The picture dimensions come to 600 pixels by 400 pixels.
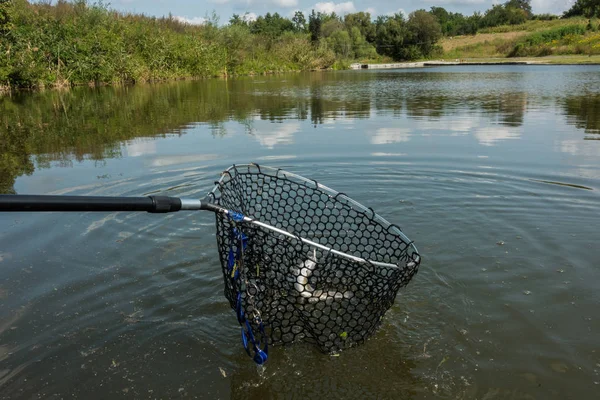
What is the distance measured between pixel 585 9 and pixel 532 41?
792 inches

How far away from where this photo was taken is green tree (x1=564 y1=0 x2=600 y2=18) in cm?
7356

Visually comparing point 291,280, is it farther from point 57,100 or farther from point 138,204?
point 57,100

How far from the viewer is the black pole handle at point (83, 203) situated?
2000 mm

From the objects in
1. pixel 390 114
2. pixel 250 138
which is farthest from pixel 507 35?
pixel 250 138

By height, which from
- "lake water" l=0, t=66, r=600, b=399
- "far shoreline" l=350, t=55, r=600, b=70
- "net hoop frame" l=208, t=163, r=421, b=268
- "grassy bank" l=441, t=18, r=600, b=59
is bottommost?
"lake water" l=0, t=66, r=600, b=399

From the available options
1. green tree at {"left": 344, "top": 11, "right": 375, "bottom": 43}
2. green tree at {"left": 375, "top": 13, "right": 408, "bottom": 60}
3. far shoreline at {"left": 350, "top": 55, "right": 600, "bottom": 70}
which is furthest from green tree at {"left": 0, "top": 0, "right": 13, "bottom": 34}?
green tree at {"left": 344, "top": 11, "right": 375, "bottom": 43}

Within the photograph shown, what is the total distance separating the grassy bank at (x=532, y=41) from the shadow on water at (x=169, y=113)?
4566 centimetres

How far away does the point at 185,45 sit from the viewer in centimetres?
3494

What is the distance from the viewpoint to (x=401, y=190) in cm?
644

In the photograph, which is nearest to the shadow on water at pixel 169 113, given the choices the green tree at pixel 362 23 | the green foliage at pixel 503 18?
the green tree at pixel 362 23

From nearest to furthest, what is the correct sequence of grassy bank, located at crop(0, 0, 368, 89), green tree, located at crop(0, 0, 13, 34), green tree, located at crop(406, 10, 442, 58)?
green tree, located at crop(0, 0, 13, 34), grassy bank, located at crop(0, 0, 368, 89), green tree, located at crop(406, 10, 442, 58)

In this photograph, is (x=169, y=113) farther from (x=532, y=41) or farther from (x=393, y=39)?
(x=393, y=39)

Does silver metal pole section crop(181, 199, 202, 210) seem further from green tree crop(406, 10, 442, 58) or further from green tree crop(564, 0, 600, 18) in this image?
green tree crop(564, 0, 600, 18)

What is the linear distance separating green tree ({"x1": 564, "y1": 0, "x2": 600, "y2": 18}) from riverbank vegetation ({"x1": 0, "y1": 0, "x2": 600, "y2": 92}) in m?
0.16
